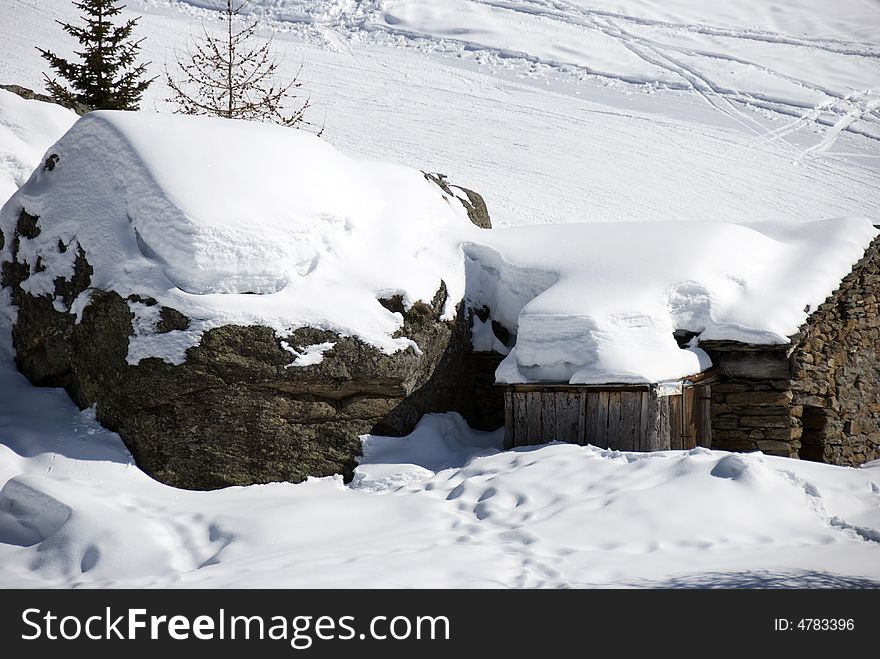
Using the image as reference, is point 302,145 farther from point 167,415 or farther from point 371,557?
point 371,557

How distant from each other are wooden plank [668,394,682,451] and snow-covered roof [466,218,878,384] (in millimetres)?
233

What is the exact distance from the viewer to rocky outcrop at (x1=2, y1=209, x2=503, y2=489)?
6.84 m

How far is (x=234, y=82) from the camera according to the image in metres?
15.8

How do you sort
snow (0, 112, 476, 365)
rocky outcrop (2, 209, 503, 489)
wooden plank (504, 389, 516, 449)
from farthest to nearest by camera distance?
wooden plank (504, 389, 516, 449) < snow (0, 112, 476, 365) < rocky outcrop (2, 209, 503, 489)

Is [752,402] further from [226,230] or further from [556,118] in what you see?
[556,118]

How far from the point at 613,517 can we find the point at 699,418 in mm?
2550

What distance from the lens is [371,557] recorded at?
210 inches

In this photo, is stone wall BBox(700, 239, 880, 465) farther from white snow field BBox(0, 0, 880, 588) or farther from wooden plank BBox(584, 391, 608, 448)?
wooden plank BBox(584, 391, 608, 448)

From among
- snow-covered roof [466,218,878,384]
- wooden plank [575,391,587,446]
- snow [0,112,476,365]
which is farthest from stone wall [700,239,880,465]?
snow [0,112,476,365]

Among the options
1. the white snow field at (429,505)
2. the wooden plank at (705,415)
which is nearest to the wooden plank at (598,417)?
the white snow field at (429,505)

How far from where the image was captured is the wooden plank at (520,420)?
7786 mm

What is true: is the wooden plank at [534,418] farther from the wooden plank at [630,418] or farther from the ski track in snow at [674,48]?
the ski track in snow at [674,48]

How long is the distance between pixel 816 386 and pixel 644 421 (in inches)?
103
